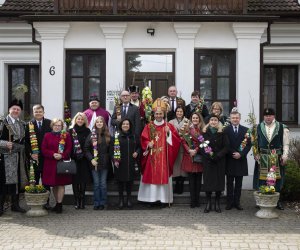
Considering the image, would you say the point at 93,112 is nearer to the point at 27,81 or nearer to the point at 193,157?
the point at 193,157

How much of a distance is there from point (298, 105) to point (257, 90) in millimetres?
2812

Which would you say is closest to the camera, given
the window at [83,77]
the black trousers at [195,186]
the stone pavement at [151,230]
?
the stone pavement at [151,230]

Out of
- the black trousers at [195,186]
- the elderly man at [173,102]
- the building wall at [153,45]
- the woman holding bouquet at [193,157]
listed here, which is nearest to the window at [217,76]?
the building wall at [153,45]

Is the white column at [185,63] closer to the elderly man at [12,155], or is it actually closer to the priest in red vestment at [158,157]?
the priest in red vestment at [158,157]

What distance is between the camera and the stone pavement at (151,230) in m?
7.41

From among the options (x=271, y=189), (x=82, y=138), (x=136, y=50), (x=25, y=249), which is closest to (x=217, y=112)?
(x=271, y=189)

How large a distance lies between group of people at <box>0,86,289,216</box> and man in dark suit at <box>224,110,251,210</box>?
0.06 ft

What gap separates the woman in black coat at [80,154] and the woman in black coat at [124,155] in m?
0.57

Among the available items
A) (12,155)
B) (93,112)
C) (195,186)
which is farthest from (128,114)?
(12,155)

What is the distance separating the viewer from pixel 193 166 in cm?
975

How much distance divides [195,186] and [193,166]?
Result: 0.44 m

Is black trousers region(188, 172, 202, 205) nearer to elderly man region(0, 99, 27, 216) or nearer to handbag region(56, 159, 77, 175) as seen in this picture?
handbag region(56, 159, 77, 175)

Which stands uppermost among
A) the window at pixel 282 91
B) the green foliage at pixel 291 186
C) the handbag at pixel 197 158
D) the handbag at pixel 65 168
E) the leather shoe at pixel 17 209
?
the window at pixel 282 91

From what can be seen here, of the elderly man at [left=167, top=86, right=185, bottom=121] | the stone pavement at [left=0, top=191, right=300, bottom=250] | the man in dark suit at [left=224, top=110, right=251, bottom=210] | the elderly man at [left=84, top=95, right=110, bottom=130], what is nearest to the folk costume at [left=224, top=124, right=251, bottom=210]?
the man in dark suit at [left=224, top=110, right=251, bottom=210]
